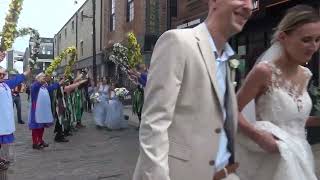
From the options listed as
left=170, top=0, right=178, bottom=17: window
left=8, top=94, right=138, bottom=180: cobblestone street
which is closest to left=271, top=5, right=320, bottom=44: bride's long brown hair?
left=8, top=94, right=138, bottom=180: cobblestone street

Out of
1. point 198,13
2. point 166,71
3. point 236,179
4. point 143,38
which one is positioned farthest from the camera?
point 143,38

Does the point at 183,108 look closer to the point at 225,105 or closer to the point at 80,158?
Answer: the point at 225,105

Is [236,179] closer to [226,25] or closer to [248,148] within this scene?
[248,148]

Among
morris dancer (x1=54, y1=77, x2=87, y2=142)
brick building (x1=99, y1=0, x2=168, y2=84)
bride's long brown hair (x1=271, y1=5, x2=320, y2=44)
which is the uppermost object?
brick building (x1=99, y1=0, x2=168, y2=84)

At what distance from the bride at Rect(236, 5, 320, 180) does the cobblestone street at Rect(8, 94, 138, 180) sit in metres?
5.15

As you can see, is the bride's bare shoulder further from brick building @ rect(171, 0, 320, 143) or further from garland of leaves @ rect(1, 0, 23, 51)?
brick building @ rect(171, 0, 320, 143)

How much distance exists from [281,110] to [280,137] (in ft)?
0.50

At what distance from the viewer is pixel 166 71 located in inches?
88.9

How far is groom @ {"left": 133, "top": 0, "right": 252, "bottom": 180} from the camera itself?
2.22m

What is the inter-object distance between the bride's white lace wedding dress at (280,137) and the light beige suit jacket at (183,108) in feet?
2.56

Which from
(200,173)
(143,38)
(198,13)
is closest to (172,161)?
(200,173)

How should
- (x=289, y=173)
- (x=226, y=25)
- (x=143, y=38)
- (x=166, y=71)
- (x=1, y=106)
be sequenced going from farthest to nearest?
(x=143, y=38) → (x=1, y=106) → (x=289, y=173) → (x=226, y=25) → (x=166, y=71)

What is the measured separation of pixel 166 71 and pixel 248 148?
41.5 inches

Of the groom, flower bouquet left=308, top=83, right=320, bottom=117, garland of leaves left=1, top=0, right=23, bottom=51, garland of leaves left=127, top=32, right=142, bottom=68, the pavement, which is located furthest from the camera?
garland of leaves left=127, top=32, right=142, bottom=68
